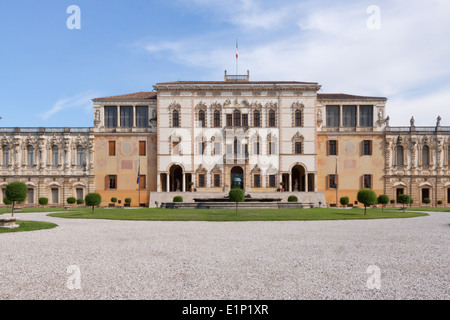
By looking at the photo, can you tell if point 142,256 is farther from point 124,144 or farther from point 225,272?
point 124,144

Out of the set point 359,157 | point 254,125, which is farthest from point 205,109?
point 359,157

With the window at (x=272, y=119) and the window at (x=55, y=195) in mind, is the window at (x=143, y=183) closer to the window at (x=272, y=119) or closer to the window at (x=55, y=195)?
the window at (x=55, y=195)

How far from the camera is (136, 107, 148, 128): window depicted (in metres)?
48.4

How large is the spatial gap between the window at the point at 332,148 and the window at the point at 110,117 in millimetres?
28600

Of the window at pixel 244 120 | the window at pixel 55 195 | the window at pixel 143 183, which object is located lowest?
the window at pixel 55 195

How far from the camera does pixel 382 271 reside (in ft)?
27.0

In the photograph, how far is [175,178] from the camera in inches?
1969

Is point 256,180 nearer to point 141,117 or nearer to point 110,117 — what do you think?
point 141,117

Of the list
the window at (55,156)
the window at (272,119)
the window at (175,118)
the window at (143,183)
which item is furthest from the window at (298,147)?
the window at (55,156)

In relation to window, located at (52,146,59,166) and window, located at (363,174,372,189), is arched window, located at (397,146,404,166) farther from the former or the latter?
window, located at (52,146,59,166)

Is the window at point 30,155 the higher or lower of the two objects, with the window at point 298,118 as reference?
lower

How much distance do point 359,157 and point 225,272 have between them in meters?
43.2

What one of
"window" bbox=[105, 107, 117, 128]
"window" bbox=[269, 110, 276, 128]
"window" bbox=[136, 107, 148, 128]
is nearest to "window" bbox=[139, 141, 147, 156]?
"window" bbox=[136, 107, 148, 128]

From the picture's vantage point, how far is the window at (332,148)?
47.4 m
